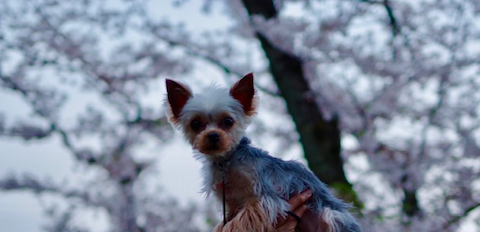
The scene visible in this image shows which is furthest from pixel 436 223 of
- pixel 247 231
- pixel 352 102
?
pixel 247 231

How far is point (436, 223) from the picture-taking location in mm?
8047

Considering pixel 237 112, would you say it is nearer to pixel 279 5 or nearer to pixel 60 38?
pixel 279 5

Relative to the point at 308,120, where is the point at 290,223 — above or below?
below

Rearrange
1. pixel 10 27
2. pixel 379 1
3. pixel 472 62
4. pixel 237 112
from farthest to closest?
pixel 10 27 < pixel 472 62 < pixel 379 1 < pixel 237 112

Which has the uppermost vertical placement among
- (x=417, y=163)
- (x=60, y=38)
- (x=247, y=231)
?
(x=60, y=38)

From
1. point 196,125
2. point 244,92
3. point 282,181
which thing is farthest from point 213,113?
point 282,181

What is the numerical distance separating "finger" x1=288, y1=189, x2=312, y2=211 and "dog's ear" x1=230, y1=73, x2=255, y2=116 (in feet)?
2.04

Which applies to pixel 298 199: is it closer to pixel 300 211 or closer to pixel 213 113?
pixel 300 211

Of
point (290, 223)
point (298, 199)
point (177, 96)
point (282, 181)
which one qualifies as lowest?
point (290, 223)

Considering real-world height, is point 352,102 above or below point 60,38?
below

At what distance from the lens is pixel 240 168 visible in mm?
2586

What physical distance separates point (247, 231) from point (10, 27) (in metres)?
11.3

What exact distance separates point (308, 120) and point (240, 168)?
479cm

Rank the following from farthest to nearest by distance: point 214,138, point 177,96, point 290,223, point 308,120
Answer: point 308,120 → point 177,96 → point 290,223 → point 214,138
